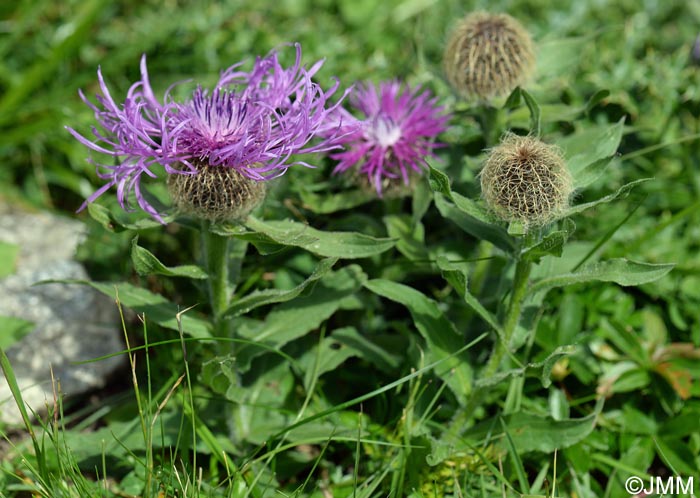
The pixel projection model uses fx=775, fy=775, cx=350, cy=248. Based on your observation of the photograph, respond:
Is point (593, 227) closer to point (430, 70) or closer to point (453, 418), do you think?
point (430, 70)

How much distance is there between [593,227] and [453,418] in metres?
1.33

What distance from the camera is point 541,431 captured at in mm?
2582

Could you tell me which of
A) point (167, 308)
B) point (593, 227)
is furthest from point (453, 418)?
point (593, 227)

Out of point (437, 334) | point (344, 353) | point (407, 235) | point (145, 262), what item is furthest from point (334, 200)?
point (145, 262)

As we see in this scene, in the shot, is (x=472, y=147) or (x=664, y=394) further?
(x=472, y=147)

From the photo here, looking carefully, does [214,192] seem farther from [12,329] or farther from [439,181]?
[12,329]

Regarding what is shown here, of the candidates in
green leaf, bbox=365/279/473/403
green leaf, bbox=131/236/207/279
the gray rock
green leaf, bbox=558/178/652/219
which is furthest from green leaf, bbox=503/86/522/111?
the gray rock

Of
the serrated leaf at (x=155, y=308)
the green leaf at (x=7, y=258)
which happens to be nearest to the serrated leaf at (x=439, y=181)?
the serrated leaf at (x=155, y=308)

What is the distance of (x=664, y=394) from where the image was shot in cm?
291

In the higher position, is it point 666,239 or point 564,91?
point 564,91

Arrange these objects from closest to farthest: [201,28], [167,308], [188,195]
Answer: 1. [188,195]
2. [167,308]
3. [201,28]

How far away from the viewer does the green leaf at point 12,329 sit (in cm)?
299

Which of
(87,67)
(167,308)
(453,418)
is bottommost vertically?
(453,418)

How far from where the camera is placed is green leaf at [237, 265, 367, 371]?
8.86 feet
